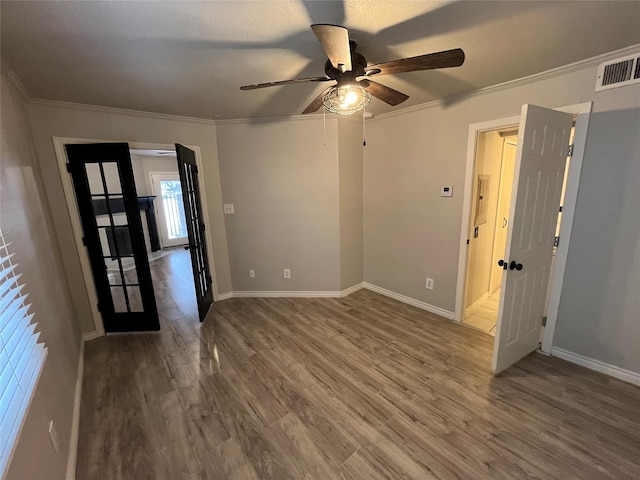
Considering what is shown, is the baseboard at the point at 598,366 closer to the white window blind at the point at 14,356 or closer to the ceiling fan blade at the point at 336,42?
the ceiling fan blade at the point at 336,42

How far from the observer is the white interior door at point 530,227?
6.22ft

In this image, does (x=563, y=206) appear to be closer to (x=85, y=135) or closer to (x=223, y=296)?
(x=223, y=296)

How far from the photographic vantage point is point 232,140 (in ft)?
11.2

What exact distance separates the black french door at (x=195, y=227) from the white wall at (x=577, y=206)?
7.14ft

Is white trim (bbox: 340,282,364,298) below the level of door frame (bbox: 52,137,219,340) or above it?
below

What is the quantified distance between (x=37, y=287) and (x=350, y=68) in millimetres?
2341

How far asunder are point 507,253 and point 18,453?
2.77 meters

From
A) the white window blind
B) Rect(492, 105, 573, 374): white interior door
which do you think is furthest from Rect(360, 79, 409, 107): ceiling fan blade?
the white window blind

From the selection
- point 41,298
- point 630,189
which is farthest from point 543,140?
point 41,298

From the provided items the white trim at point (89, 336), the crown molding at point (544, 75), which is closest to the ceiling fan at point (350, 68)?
the crown molding at point (544, 75)

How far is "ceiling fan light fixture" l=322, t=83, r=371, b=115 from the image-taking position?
1.66 metres

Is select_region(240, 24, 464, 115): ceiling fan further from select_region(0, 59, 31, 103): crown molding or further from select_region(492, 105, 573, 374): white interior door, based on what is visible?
select_region(0, 59, 31, 103): crown molding

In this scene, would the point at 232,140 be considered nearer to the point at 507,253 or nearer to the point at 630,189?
the point at 507,253

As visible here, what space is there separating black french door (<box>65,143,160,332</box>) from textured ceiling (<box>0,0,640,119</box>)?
583 mm
